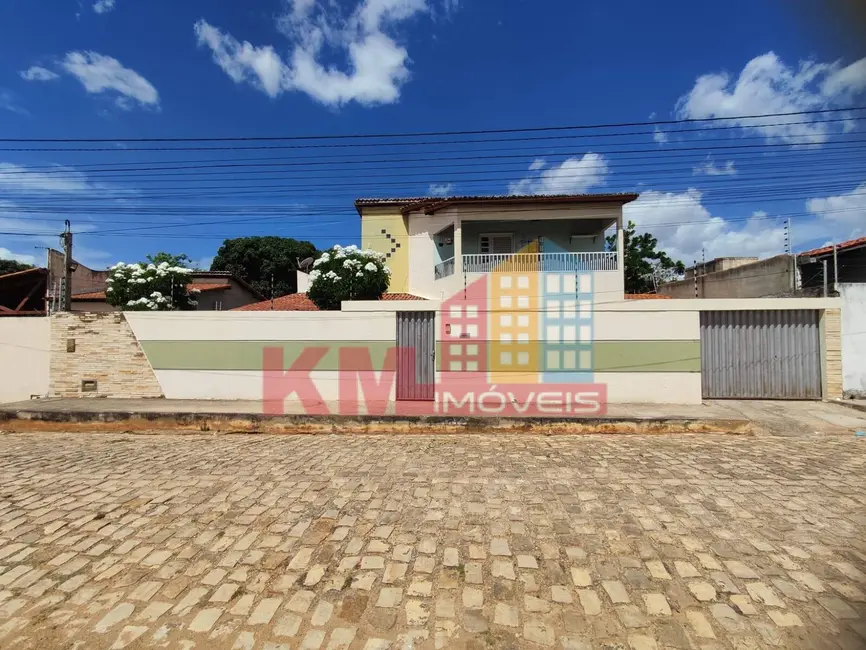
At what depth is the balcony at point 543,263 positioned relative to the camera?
40.7 ft

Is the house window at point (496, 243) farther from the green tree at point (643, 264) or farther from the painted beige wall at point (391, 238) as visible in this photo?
the green tree at point (643, 264)

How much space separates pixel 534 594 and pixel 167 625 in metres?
2.03

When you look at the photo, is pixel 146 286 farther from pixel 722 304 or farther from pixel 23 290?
pixel 722 304

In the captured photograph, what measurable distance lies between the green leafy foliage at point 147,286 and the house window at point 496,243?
Answer: 927 centimetres

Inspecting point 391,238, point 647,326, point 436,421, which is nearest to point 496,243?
point 391,238

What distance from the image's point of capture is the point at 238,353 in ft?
32.3

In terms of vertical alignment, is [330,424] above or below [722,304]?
below

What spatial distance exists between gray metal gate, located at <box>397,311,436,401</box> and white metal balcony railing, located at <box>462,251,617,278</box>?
385cm

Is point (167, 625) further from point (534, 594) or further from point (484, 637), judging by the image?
point (534, 594)

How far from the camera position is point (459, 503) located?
13.0ft

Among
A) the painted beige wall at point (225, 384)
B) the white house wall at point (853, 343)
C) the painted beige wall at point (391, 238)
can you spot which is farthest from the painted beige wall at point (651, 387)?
the painted beige wall at point (391, 238)

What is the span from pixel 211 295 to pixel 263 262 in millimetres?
15675

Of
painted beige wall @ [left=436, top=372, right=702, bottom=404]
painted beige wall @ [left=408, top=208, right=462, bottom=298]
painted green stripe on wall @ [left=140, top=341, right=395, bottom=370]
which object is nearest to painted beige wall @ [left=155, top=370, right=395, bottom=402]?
painted green stripe on wall @ [left=140, top=341, right=395, bottom=370]

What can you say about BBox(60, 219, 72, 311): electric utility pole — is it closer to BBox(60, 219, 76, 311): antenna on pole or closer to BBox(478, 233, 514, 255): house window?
BBox(60, 219, 76, 311): antenna on pole
